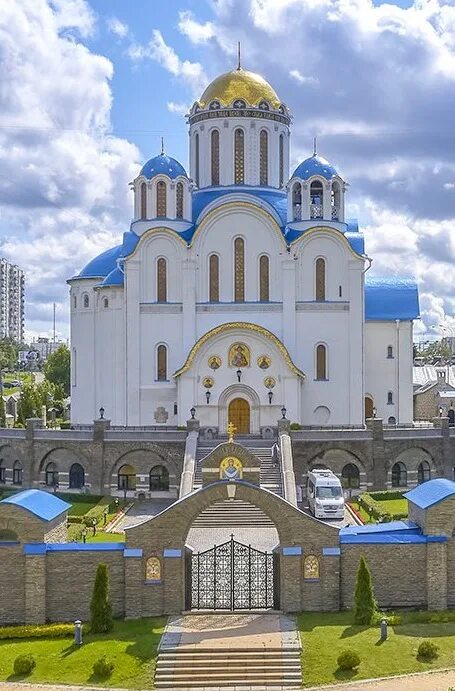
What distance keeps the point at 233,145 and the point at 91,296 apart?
1073 cm

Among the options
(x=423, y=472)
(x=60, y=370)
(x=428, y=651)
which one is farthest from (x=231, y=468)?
(x=60, y=370)

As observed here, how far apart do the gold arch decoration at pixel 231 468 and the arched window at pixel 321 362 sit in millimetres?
20328

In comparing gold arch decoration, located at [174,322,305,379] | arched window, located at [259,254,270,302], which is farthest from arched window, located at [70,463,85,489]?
arched window, located at [259,254,270,302]

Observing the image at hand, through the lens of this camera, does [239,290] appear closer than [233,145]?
Yes

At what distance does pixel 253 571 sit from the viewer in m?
24.0

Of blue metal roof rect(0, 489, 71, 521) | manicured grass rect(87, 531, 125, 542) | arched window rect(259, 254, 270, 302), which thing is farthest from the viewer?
arched window rect(259, 254, 270, 302)

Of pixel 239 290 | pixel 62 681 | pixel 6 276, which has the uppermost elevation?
pixel 6 276

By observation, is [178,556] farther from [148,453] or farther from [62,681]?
[148,453]

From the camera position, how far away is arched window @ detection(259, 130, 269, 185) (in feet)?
161

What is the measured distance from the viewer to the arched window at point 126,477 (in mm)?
40781

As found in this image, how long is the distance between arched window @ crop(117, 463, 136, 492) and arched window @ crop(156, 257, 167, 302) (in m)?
9.03

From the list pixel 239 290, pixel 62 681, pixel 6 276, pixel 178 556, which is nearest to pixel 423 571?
pixel 178 556

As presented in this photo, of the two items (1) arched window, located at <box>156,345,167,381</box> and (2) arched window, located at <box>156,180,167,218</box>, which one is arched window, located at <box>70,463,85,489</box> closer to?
(1) arched window, located at <box>156,345,167,381</box>

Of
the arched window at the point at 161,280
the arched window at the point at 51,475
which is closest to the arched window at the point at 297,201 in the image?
the arched window at the point at 161,280
